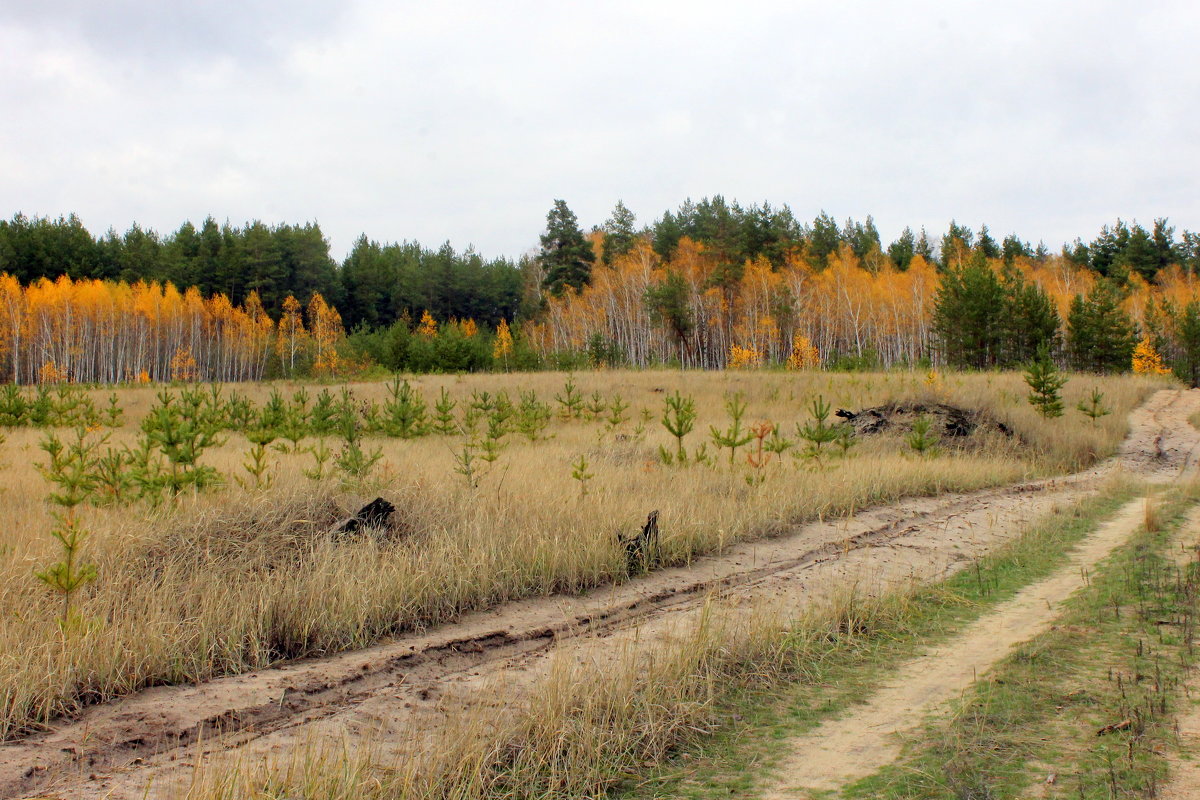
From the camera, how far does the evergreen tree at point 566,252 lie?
69312mm

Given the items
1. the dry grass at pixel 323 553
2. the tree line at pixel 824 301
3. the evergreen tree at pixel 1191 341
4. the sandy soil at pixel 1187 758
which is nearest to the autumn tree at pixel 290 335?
the tree line at pixel 824 301

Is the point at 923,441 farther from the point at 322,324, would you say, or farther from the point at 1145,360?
the point at 322,324

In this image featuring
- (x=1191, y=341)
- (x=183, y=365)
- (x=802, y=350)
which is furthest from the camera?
(x=183, y=365)

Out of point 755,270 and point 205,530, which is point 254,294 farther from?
point 205,530

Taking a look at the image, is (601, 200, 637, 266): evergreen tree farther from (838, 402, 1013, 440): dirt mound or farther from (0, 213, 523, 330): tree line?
(838, 402, 1013, 440): dirt mound

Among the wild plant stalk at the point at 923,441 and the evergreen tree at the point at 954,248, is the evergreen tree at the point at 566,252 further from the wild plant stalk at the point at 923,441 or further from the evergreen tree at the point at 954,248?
the wild plant stalk at the point at 923,441

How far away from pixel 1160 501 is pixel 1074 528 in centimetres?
307

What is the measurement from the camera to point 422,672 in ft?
15.6

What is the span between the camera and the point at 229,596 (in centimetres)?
525

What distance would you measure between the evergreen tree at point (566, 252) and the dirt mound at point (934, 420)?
53076mm

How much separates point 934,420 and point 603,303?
50.5 m

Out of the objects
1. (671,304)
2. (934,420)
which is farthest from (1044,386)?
(671,304)

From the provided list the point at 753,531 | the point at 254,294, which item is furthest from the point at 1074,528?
the point at 254,294

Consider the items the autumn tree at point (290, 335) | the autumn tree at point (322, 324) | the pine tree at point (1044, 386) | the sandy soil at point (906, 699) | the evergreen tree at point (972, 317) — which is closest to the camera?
the sandy soil at point (906, 699)
